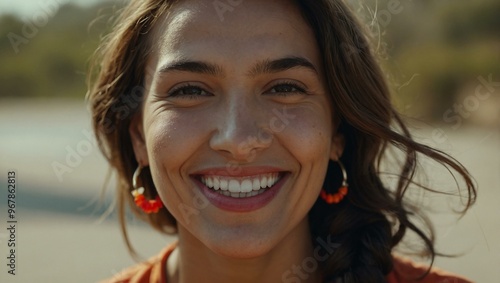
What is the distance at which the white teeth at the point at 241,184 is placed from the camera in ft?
9.72

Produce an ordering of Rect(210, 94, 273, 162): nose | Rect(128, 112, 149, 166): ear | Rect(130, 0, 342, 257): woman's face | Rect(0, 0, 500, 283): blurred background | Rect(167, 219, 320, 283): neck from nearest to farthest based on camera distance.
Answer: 1. Rect(210, 94, 273, 162): nose
2. Rect(130, 0, 342, 257): woman's face
3. Rect(167, 219, 320, 283): neck
4. Rect(128, 112, 149, 166): ear
5. Rect(0, 0, 500, 283): blurred background

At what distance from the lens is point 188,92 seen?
119 inches

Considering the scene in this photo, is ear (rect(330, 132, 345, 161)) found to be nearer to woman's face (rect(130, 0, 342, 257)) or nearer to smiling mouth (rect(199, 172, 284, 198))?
woman's face (rect(130, 0, 342, 257))

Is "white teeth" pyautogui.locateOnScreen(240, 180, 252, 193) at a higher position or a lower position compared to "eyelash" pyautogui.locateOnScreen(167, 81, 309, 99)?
lower

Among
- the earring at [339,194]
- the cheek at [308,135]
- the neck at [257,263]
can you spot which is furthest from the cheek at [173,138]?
the earring at [339,194]

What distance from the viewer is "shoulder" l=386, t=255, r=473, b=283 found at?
3.33m

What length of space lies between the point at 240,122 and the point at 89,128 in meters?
1.83

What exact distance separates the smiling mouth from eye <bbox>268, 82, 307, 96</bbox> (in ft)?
1.01

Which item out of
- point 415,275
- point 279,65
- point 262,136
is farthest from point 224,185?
point 415,275

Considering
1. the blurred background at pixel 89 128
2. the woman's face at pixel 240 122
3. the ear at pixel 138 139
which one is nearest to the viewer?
the woman's face at pixel 240 122

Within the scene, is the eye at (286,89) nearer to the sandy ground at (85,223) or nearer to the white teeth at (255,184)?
the white teeth at (255,184)

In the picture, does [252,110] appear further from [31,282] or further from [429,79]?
[429,79]

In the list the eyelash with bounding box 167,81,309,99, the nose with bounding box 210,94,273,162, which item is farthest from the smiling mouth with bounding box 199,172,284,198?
the eyelash with bounding box 167,81,309,99

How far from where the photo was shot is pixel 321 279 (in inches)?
131
